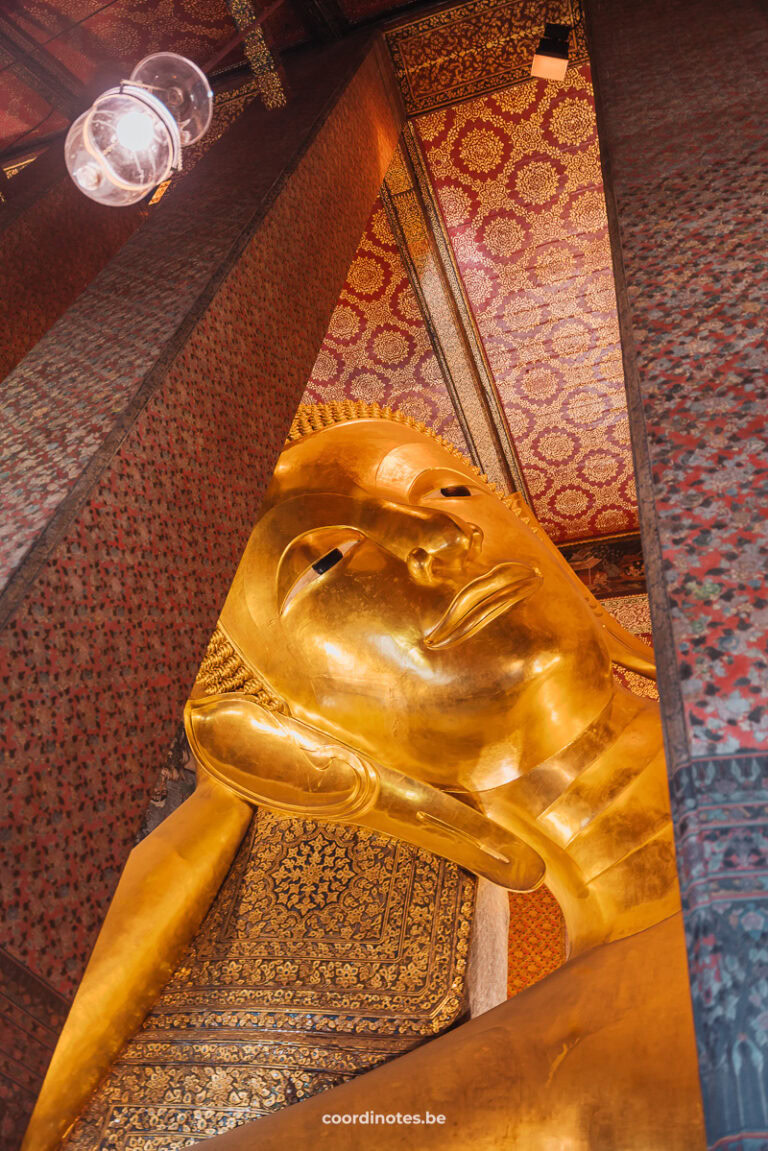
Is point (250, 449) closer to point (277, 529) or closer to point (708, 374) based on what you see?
point (277, 529)

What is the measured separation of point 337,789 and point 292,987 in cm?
44

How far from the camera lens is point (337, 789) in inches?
77.1

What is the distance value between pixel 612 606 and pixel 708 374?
10.2 feet

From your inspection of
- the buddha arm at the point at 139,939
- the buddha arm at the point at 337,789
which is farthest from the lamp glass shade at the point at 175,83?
the buddha arm at the point at 139,939

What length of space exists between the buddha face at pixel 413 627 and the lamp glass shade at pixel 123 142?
0.73m

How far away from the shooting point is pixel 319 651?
78.2 inches

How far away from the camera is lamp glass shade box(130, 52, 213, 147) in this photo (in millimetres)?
1775

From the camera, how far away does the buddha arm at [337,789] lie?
1.91 m

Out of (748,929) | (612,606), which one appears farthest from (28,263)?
(612,606)

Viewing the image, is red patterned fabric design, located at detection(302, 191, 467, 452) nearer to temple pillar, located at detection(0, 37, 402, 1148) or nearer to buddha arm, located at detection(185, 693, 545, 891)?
temple pillar, located at detection(0, 37, 402, 1148)

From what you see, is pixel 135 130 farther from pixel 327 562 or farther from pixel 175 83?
pixel 327 562

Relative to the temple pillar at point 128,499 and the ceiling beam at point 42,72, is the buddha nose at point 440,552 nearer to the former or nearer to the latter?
the temple pillar at point 128,499

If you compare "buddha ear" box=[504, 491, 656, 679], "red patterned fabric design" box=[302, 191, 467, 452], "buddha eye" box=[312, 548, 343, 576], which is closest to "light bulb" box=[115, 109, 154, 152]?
"buddha eye" box=[312, 548, 343, 576]

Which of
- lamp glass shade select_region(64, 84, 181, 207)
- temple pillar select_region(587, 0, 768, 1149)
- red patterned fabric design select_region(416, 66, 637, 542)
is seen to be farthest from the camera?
red patterned fabric design select_region(416, 66, 637, 542)
